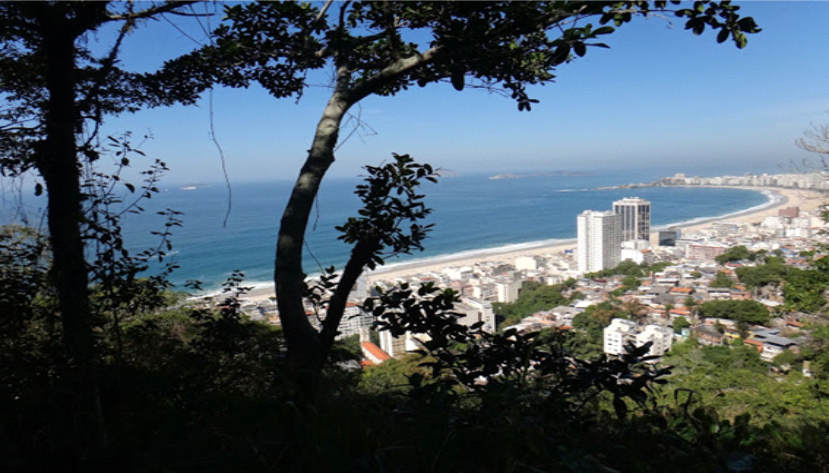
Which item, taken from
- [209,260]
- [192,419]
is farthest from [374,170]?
[209,260]

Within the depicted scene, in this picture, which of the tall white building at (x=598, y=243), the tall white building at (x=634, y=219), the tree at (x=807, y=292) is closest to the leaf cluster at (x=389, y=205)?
the tree at (x=807, y=292)

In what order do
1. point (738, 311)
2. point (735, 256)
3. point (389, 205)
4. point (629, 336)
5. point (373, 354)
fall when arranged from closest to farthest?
point (389, 205), point (629, 336), point (373, 354), point (738, 311), point (735, 256)

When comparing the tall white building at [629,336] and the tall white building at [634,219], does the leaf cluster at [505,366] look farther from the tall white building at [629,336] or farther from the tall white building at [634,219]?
the tall white building at [634,219]

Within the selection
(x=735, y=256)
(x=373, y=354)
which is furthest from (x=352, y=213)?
(x=735, y=256)

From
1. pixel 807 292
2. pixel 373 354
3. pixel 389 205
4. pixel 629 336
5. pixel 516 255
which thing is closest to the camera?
pixel 389 205

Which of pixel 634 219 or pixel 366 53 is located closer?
pixel 366 53

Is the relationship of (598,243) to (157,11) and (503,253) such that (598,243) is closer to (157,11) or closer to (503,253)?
(503,253)

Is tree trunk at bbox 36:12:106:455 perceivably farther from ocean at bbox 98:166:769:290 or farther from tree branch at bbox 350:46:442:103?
tree branch at bbox 350:46:442:103
